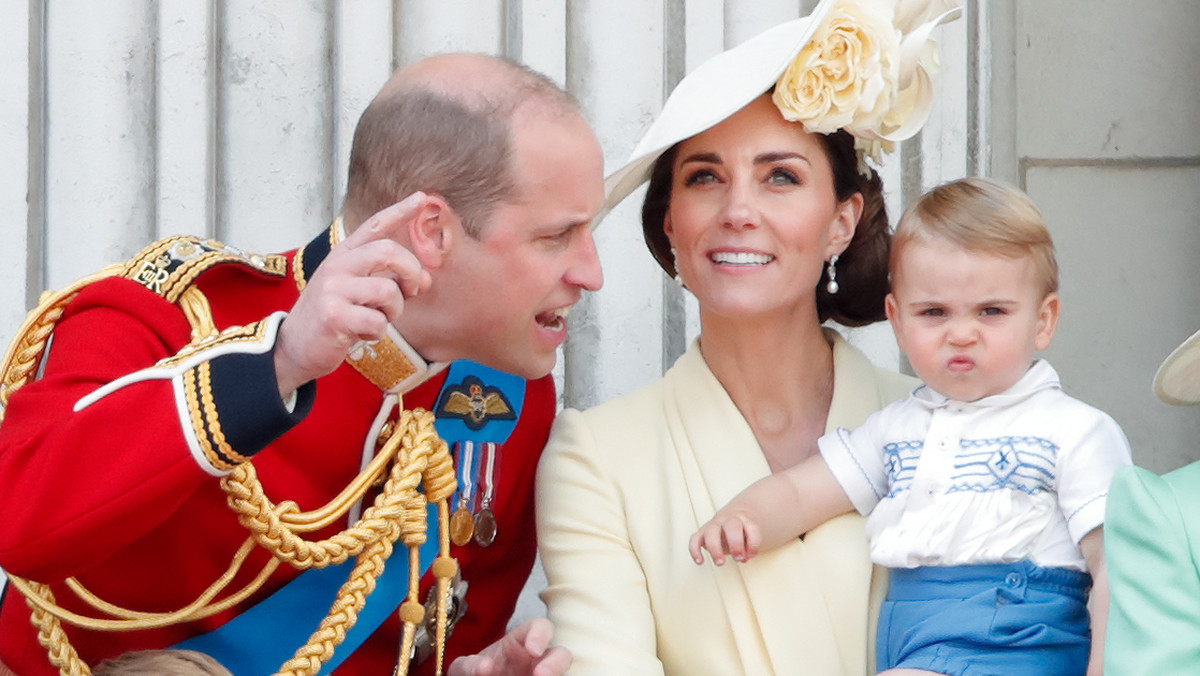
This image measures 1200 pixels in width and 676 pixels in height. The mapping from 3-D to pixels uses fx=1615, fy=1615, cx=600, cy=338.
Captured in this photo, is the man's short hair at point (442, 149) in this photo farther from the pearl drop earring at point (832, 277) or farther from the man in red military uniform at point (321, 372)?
the pearl drop earring at point (832, 277)

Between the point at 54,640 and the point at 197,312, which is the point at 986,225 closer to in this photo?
the point at 197,312

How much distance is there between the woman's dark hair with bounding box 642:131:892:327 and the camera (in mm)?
2479

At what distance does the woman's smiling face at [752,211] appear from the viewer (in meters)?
2.34

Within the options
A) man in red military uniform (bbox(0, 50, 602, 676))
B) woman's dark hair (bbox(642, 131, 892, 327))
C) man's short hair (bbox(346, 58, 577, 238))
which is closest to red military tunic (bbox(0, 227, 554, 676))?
man in red military uniform (bbox(0, 50, 602, 676))

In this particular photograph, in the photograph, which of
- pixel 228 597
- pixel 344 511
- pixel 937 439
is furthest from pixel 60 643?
pixel 937 439

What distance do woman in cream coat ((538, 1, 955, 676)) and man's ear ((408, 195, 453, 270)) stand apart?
14.8 inches

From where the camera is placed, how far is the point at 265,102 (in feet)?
9.73

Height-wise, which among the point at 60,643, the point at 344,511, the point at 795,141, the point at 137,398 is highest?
the point at 795,141

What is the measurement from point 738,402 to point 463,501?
1.48 ft

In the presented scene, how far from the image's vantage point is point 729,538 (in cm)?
210

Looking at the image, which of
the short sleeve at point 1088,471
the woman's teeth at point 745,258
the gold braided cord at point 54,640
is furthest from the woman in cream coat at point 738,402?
the gold braided cord at point 54,640

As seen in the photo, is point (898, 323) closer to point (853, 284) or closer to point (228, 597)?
point (853, 284)

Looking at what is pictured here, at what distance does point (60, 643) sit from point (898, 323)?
116cm

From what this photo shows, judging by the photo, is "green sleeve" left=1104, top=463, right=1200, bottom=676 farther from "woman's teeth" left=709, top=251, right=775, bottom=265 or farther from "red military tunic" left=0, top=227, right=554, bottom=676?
"red military tunic" left=0, top=227, right=554, bottom=676
